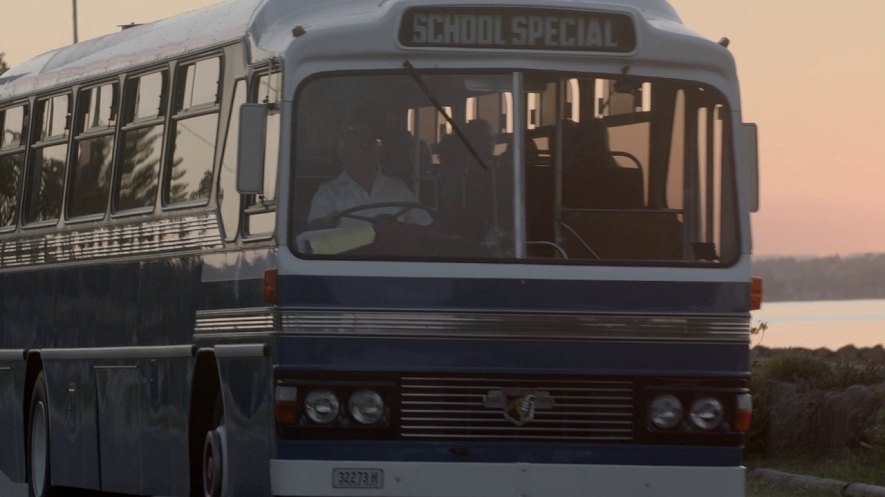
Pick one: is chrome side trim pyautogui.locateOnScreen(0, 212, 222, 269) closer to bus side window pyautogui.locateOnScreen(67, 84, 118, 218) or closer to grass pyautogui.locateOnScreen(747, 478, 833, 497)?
bus side window pyautogui.locateOnScreen(67, 84, 118, 218)

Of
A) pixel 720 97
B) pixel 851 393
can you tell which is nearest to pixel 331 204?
pixel 720 97

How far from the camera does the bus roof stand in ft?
44.1

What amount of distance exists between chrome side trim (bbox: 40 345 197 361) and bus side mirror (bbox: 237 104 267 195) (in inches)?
82.2

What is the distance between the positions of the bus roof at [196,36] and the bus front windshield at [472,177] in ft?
1.56

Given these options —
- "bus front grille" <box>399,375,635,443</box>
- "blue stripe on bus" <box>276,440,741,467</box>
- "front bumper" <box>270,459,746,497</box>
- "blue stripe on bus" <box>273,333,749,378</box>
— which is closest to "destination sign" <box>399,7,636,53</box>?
"blue stripe on bus" <box>273,333,749,378</box>

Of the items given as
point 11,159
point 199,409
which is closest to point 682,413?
point 199,409

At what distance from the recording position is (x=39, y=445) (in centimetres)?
1888

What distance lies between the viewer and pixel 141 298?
15883mm

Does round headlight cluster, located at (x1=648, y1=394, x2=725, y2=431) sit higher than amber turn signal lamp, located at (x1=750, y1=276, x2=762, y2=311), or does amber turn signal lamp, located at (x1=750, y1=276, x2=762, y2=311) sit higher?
amber turn signal lamp, located at (x1=750, y1=276, x2=762, y2=311)

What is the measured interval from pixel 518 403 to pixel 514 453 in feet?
0.83

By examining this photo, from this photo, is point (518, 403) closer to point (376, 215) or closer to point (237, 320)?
point (376, 215)

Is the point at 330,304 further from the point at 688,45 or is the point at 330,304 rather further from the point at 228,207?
the point at 688,45

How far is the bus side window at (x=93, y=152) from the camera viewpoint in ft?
55.1

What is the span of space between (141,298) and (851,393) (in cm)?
809
